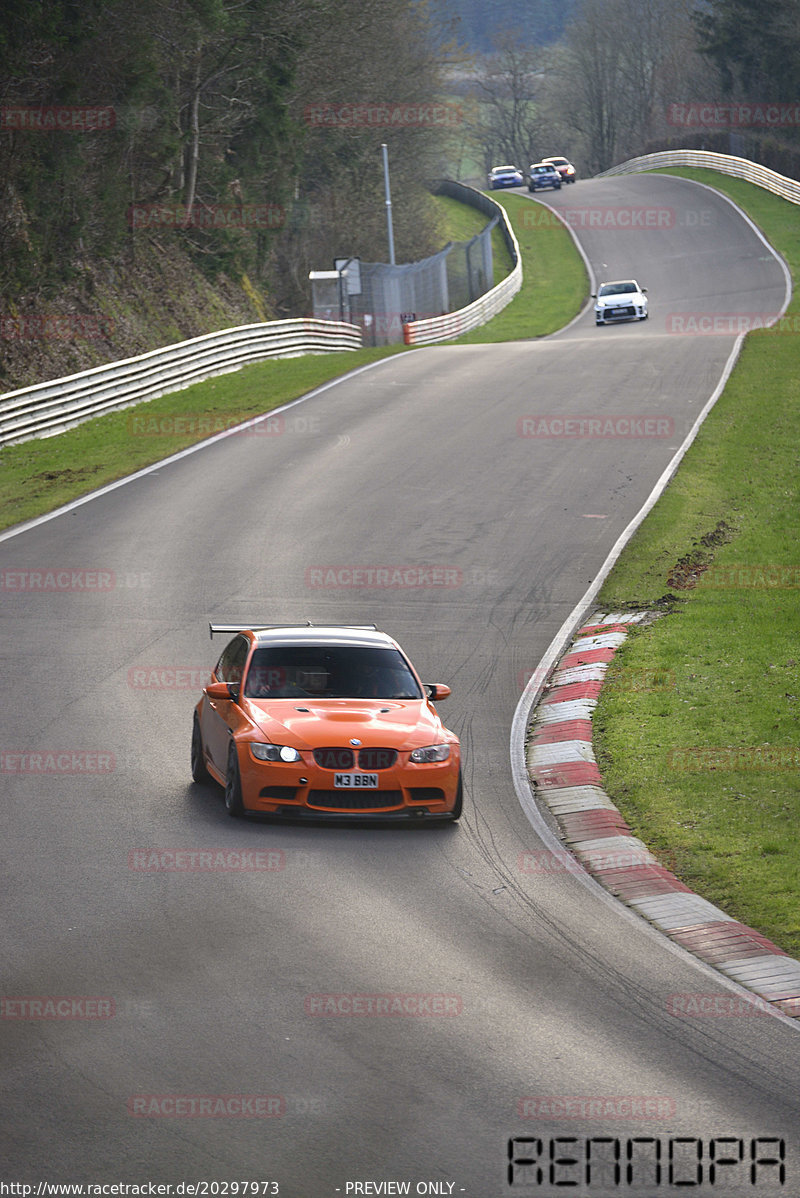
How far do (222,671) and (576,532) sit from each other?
36.8 ft

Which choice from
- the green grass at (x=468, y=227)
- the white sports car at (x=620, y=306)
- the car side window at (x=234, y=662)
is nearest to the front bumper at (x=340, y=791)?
the car side window at (x=234, y=662)

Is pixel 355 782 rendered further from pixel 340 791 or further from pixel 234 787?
pixel 234 787

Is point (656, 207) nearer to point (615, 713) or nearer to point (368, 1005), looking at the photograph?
point (615, 713)

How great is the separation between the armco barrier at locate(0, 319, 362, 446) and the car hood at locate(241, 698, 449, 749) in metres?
20.4

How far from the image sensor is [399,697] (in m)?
12.5

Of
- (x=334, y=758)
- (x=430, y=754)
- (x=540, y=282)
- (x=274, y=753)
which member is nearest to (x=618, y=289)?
(x=540, y=282)

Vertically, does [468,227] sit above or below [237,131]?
below

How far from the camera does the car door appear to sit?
11789 millimetres

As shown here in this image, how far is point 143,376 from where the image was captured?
36.2 m

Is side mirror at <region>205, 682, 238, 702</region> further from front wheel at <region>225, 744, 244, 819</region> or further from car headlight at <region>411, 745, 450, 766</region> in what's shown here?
car headlight at <region>411, 745, 450, 766</region>

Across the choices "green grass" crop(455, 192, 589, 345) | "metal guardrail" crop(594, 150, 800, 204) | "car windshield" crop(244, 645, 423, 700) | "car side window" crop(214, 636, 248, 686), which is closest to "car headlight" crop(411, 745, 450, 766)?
"car windshield" crop(244, 645, 423, 700)

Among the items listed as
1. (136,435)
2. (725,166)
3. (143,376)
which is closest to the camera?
(136,435)

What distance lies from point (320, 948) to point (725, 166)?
94.2m

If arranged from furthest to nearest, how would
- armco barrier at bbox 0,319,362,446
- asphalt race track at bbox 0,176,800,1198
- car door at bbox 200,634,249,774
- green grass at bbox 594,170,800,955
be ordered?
armco barrier at bbox 0,319,362,446 < car door at bbox 200,634,249,774 < green grass at bbox 594,170,800,955 < asphalt race track at bbox 0,176,800,1198
